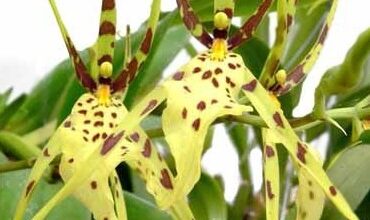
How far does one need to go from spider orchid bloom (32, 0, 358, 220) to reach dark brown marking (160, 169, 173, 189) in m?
0.03

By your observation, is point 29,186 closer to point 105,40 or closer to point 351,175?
point 105,40

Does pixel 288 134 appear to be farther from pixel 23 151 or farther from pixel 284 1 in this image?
pixel 23 151

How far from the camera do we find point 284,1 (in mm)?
624

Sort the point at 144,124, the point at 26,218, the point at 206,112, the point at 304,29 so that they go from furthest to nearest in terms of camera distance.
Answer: the point at 304,29, the point at 144,124, the point at 26,218, the point at 206,112

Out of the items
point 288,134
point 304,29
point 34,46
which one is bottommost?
point 34,46

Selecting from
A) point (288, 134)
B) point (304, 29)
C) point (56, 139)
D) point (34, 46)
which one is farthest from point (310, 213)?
point (34, 46)

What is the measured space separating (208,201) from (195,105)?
→ 27 cm

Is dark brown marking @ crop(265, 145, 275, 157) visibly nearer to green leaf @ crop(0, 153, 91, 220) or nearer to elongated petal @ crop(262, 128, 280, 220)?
elongated petal @ crop(262, 128, 280, 220)

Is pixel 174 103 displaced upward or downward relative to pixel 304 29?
upward

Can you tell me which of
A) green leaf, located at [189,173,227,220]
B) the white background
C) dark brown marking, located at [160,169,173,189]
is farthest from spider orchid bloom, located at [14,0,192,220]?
the white background

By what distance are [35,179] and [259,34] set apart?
540mm

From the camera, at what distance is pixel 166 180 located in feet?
1.97

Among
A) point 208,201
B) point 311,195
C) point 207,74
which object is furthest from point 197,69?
point 208,201

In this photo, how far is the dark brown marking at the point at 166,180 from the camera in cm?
Answer: 60
